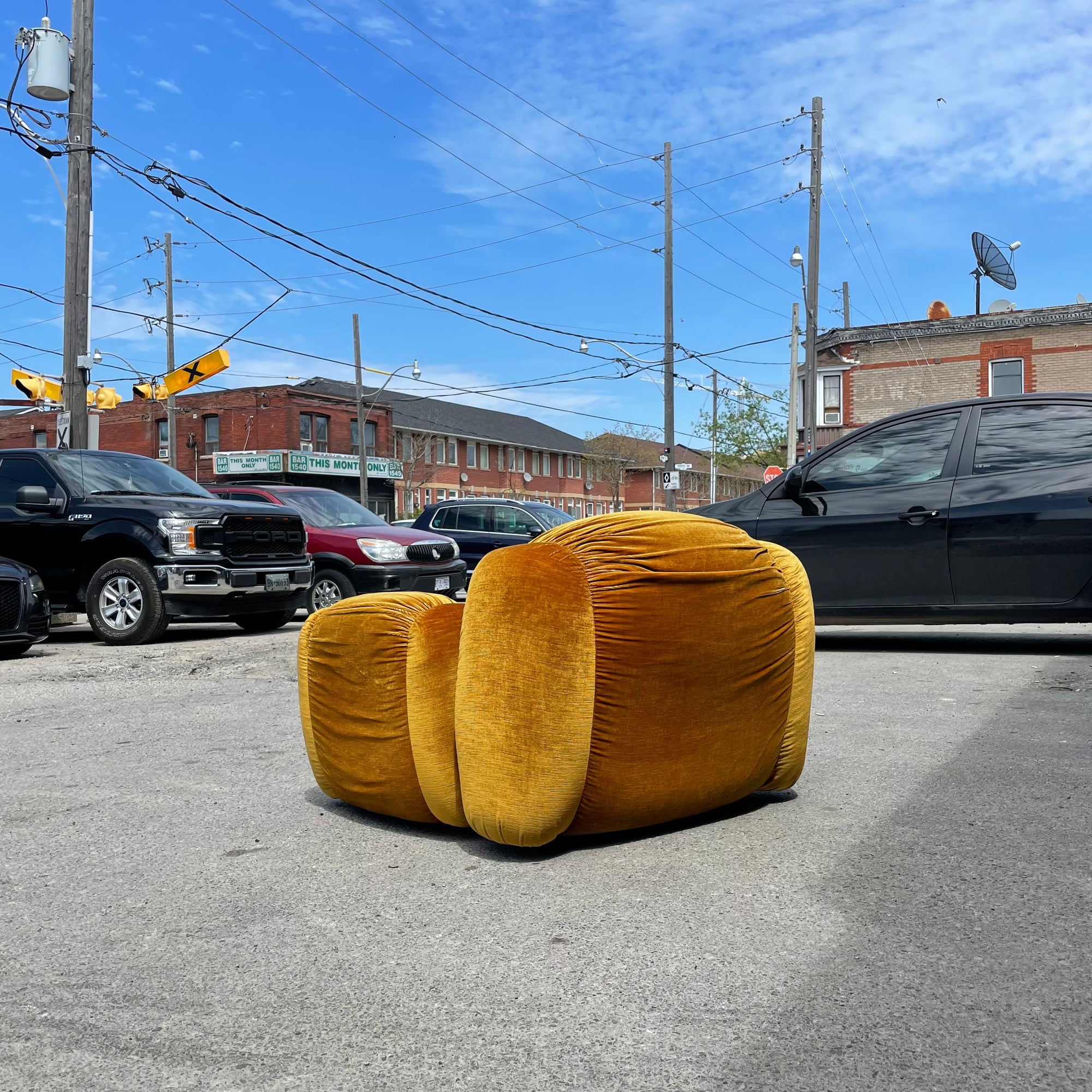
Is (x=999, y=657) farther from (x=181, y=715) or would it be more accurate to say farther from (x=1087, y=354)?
(x=1087, y=354)

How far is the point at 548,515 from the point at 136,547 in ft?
24.9

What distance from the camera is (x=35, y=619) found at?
28.9 ft

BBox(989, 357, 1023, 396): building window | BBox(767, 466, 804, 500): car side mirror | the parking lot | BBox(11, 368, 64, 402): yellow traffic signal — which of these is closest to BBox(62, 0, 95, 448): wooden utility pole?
BBox(11, 368, 64, 402): yellow traffic signal

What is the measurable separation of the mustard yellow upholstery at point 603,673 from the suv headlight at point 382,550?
889 cm

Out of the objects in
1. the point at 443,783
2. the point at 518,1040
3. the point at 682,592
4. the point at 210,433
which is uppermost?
the point at 210,433

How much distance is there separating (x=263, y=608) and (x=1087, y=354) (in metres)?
32.3

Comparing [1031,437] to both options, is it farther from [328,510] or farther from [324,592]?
[328,510]

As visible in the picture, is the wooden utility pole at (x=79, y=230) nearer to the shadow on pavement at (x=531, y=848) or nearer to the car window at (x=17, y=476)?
Answer: the car window at (x=17, y=476)

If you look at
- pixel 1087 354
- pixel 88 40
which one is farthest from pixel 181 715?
pixel 1087 354

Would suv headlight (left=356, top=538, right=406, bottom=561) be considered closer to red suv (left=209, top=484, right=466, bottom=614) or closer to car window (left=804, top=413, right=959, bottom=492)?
red suv (left=209, top=484, right=466, bottom=614)

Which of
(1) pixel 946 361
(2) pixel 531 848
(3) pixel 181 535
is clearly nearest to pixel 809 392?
(1) pixel 946 361

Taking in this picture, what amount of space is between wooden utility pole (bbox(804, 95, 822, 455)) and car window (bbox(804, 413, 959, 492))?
21.3 m

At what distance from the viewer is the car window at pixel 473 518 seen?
648 inches

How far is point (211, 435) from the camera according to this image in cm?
5269
